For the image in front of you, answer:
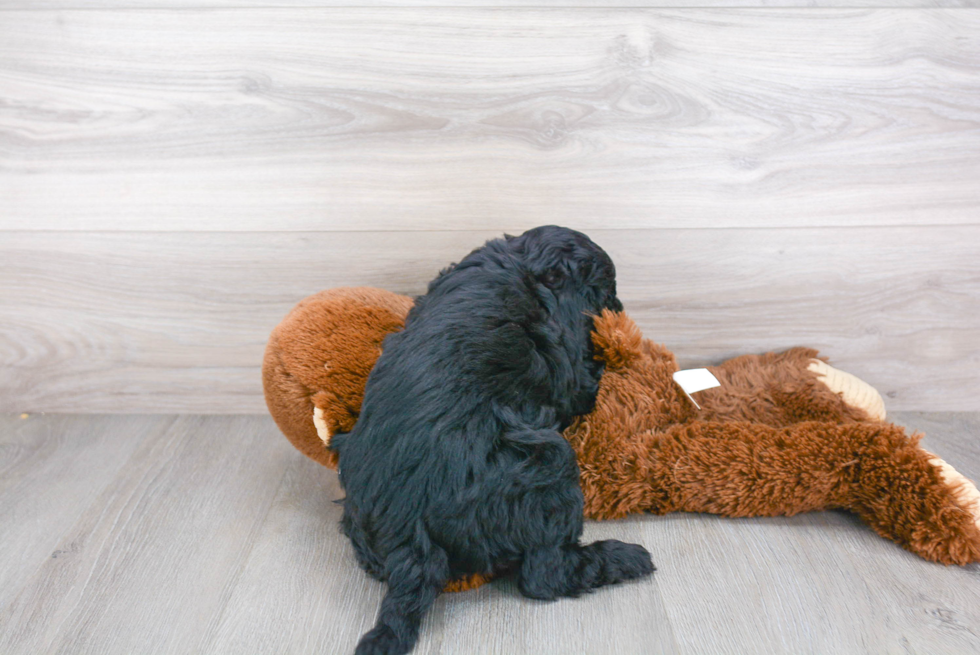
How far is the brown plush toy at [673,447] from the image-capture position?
3.48 ft

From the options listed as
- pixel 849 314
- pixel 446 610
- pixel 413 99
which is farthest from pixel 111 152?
pixel 849 314

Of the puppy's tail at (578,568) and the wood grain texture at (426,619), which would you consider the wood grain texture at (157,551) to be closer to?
the wood grain texture at (426,619)

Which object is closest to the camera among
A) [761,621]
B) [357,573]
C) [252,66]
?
[761,621]

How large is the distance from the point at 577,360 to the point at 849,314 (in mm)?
720

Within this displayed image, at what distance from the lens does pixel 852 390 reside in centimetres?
132

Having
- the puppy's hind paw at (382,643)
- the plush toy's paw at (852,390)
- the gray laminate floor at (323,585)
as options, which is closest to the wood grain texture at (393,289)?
the plush toy's paw at (852,390)

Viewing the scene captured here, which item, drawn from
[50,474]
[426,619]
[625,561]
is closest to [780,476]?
[625,561]

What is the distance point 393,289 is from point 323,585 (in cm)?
61

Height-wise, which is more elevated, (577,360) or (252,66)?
(252,66)

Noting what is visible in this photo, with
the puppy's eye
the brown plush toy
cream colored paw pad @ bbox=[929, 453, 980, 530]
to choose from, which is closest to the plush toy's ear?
the brown plush toy

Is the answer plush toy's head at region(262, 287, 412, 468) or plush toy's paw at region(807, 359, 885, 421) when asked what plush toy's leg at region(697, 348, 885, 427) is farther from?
plush toy's head at region(262, 287, 412, 468)

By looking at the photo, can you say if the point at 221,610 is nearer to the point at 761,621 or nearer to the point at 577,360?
the point at 577,360

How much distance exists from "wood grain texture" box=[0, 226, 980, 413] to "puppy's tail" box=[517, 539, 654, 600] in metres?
0.57

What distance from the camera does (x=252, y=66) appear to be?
50.7 inches
